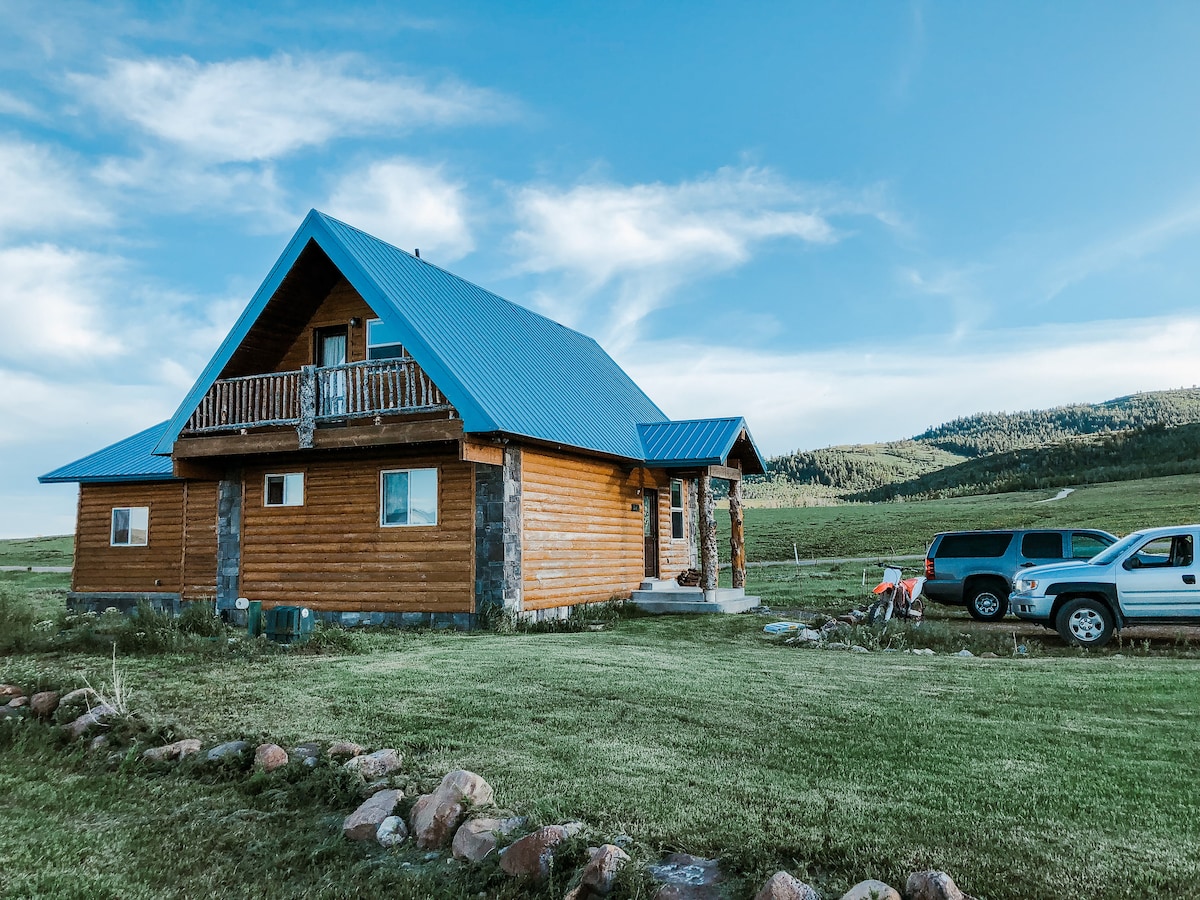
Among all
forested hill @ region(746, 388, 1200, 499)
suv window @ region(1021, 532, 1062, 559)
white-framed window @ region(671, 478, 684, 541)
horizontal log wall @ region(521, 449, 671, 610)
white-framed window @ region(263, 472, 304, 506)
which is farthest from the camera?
forested hill @ region(746, 388, 1200, 499)

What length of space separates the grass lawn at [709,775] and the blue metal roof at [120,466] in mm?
13867

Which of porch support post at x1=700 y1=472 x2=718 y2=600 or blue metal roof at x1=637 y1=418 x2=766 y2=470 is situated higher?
blue metal roof at x1=637 y1=418 x2=766 y2=470

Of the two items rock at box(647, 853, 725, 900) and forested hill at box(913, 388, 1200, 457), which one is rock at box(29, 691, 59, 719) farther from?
forested hill at box(913, 388, 1200, 457)

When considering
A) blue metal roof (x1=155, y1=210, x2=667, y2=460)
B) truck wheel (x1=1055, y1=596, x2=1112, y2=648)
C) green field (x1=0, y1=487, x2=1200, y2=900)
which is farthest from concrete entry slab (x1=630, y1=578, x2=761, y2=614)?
green field (x1=0, y1=487, x2=1200, y2=900)

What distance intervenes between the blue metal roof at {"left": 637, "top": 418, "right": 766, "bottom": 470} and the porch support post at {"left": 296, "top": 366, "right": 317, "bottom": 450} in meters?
7.52

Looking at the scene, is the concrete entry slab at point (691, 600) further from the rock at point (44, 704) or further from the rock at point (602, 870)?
the rock at point (602, 870)

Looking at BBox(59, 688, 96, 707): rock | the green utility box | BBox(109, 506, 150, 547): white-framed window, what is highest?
BBox(109, 506, 150, 547): white-framed window

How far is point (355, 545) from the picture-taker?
56.2 ft

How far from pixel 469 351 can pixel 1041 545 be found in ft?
40.7

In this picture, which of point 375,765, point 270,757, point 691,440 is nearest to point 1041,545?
point 691,440

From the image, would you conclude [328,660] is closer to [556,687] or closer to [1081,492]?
[556,687]

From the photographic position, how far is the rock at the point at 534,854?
14.2ft

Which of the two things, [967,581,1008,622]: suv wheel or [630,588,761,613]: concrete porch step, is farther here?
[630,588,761,613]: concrete porch step

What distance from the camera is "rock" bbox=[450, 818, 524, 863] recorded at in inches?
181
